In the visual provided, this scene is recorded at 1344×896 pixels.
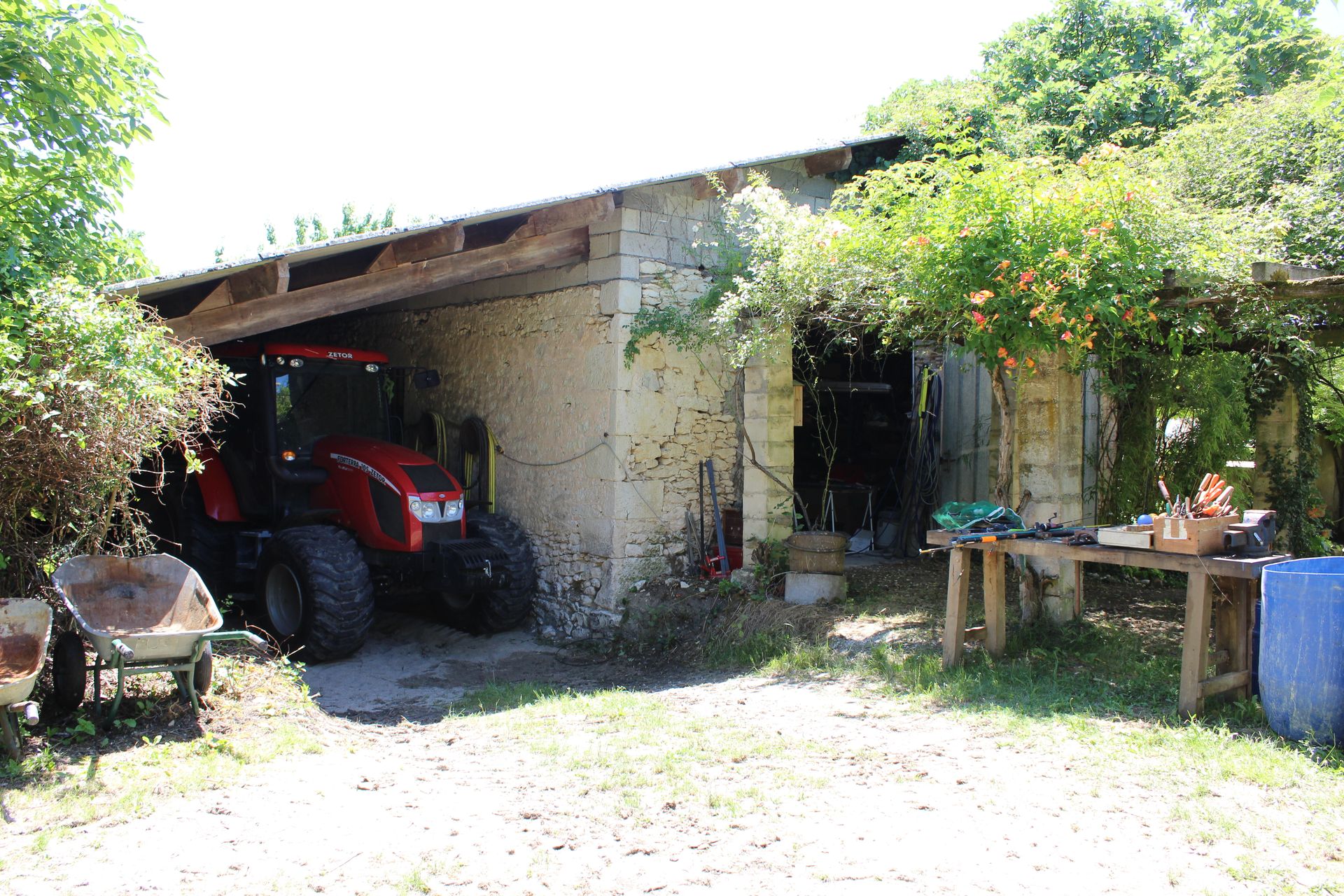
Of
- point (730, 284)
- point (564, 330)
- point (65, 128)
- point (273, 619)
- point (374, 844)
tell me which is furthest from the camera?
point (564, 330)

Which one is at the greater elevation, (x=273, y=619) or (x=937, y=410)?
(x=937, y=410)

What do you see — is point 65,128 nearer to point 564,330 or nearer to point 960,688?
point 564,330

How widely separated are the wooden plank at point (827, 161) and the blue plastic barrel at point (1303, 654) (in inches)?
218

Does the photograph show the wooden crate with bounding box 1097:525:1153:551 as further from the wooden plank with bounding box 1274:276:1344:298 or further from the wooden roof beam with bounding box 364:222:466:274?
the wooden roof beam with bounding box 364:222:466:274

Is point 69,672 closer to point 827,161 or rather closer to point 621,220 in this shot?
point 621,220

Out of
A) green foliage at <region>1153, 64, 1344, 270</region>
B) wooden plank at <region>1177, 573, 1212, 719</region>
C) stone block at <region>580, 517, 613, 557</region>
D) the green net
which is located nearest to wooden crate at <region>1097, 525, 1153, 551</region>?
wooden plank at <region>1177, 573, 1212, 719</region>

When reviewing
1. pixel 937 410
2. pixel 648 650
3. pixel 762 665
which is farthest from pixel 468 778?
pixel 937 410

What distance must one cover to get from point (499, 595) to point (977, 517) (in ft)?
12.2

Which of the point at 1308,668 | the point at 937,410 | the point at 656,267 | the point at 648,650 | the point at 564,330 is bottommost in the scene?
the point at 648,650

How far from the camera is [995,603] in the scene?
211 inches

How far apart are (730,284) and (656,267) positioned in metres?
0.70

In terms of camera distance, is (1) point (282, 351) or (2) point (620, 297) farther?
(2) point (620, 297)

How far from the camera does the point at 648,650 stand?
719 cm

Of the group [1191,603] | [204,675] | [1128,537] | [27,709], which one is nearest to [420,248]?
[204,675]
